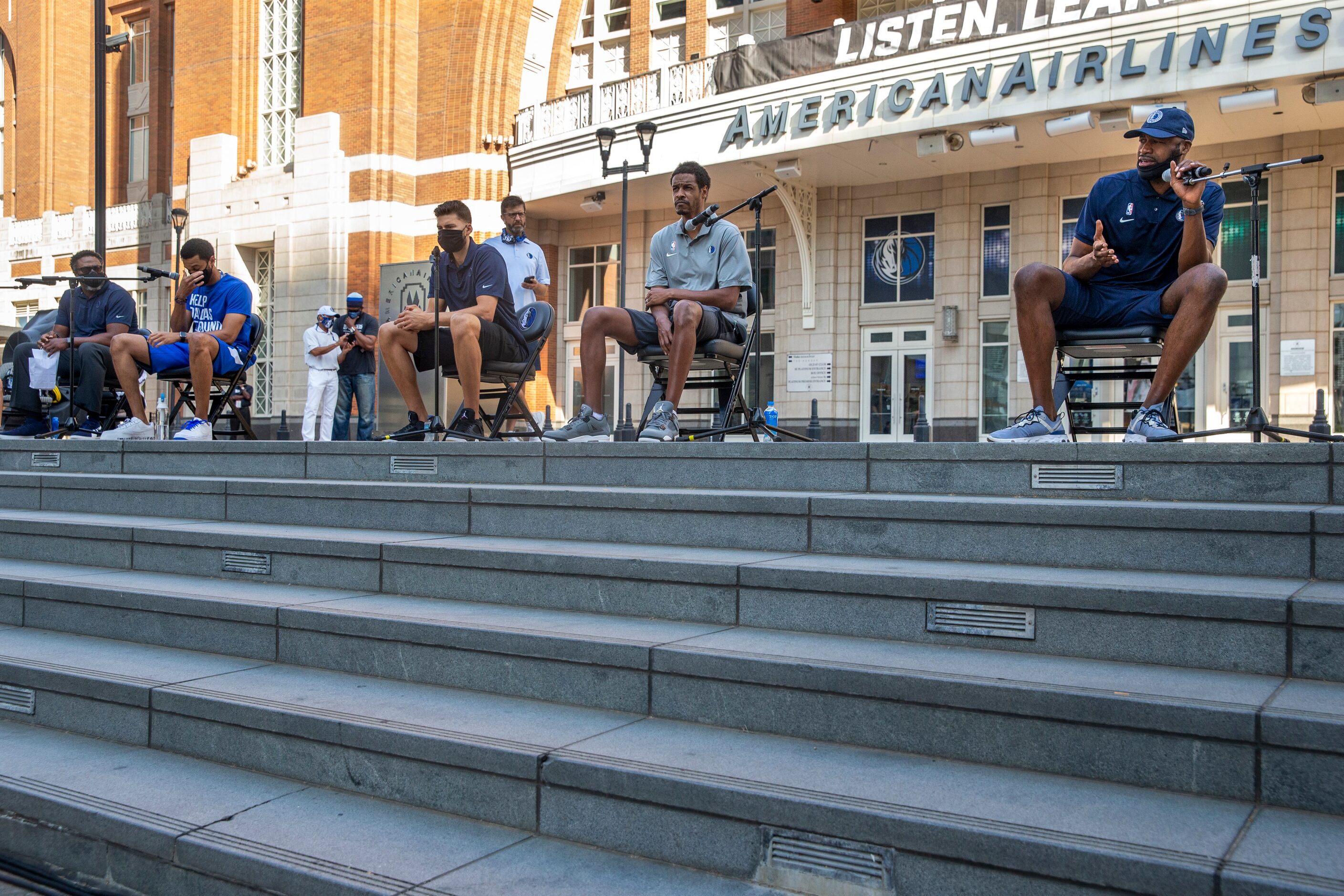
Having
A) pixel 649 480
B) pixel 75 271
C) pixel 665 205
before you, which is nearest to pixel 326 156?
pixel 665 205

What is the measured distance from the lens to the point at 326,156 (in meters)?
25.0

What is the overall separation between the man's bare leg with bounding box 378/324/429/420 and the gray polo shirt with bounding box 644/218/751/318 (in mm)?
1749

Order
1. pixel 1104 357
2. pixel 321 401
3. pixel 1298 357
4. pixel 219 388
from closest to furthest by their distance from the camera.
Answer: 1. pixel 1104 357
2. pixel 219 388
3. pixel 321 401
4. pixel 1298 357

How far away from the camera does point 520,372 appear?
298 inches

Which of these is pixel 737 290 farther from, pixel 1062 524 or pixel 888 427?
pixel 888 427

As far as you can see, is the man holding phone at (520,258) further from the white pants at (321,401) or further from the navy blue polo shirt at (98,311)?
the white pants at (321,401)

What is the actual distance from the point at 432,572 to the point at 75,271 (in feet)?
22.3

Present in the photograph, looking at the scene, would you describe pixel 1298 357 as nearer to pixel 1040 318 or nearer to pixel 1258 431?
pixel 1258 431

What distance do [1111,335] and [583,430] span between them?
3165 millimetres

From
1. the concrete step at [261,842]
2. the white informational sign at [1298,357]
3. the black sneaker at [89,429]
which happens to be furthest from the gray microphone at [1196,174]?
the white informational sign at [1298,357]

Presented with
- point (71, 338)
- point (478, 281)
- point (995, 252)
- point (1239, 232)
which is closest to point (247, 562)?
point (478, 281)

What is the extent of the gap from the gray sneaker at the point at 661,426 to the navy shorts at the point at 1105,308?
2.24 meters

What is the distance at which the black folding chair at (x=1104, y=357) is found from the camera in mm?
5141

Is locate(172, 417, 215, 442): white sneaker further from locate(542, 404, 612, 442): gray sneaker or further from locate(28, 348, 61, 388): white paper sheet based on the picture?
locate(542, 404, 612, 442): gray sneaker
